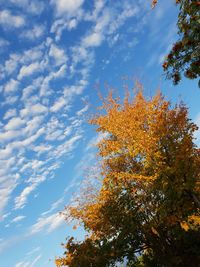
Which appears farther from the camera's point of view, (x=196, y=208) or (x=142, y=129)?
(x=142, y=129)

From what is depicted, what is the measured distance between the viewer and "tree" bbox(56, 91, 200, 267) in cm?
1962

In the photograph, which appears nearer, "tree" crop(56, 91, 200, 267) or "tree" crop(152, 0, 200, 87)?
"tree" crop(152, 0, 200, 87)

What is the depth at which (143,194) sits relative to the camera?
Answer: 74.6ft

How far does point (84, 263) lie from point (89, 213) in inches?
146

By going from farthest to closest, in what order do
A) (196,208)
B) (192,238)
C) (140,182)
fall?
(192,238)
(140,182)
(196,208)

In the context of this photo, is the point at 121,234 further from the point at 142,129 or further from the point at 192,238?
the point at 142,129

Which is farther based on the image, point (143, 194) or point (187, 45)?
point (143, 194)

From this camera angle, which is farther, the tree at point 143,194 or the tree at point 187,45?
the tree at point 143,194

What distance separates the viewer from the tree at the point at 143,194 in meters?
19.6

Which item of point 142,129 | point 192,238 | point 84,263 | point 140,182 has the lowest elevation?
point 192,238

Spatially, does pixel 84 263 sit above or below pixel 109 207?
below

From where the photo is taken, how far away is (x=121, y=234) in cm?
2267

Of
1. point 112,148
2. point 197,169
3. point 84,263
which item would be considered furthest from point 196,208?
point 84,263

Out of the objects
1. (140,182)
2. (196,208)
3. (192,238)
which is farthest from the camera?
(192,238)
